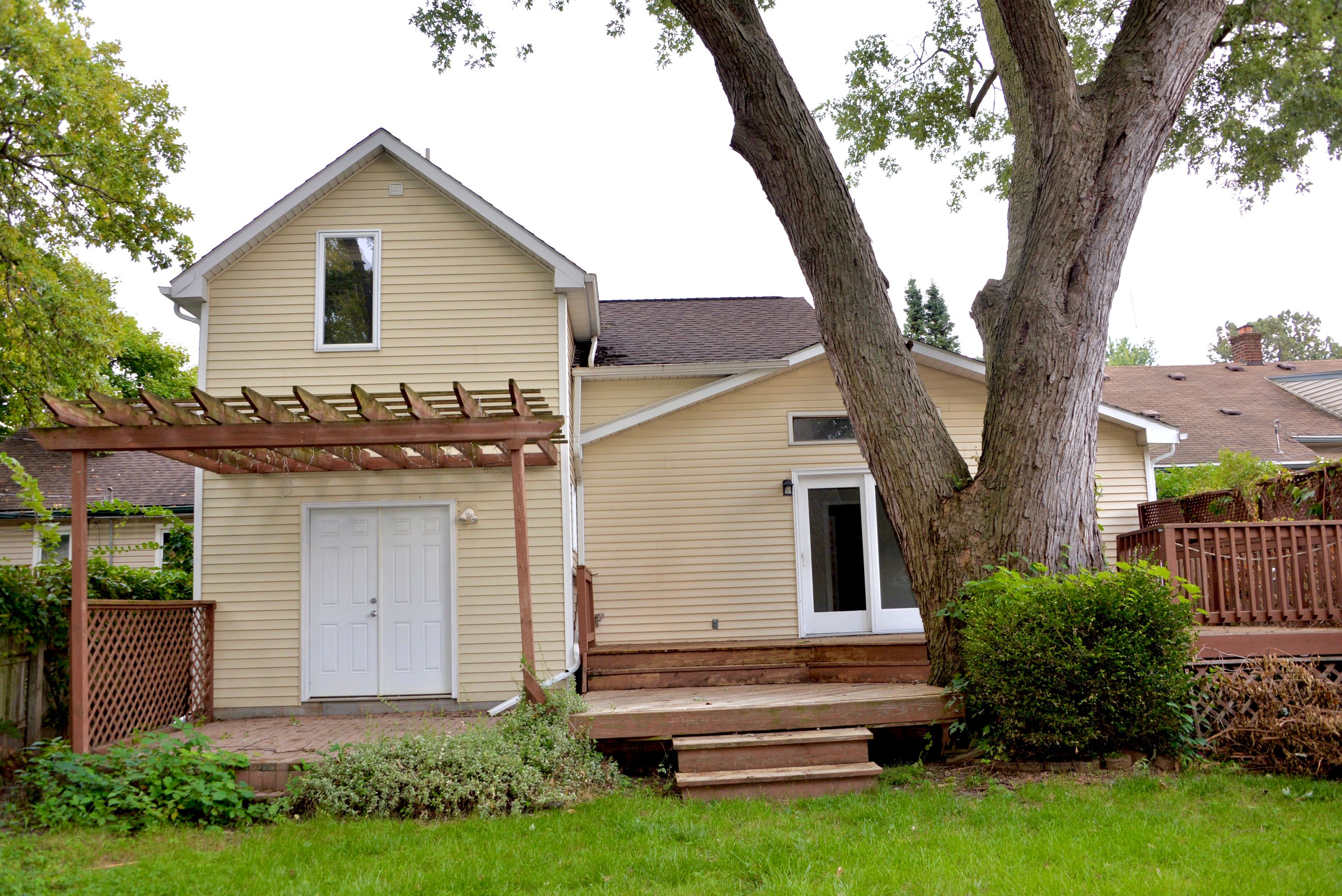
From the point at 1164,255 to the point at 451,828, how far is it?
5450 cm

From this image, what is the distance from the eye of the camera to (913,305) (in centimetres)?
2917

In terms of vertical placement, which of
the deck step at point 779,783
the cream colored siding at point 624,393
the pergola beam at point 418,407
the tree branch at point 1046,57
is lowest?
the deck step at point 779,783

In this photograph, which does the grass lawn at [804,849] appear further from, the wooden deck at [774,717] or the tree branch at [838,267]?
the tree branch at [838,267]

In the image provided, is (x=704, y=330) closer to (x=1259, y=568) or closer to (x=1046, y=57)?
(x=1046, y=57)

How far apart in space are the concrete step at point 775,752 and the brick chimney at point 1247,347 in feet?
66.7

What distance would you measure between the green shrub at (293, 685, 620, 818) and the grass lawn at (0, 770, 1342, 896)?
225 mm

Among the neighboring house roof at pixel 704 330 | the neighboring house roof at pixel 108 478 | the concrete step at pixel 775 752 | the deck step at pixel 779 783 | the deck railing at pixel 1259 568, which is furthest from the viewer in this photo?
the neighboring house roof at pixel 108 478

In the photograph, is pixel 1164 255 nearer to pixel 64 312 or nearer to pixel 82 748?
pixel 64 312

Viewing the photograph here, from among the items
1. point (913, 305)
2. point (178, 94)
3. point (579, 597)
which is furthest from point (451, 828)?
point (913, 305)

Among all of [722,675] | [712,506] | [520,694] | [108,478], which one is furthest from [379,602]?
[108,478]

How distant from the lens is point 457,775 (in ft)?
20.2

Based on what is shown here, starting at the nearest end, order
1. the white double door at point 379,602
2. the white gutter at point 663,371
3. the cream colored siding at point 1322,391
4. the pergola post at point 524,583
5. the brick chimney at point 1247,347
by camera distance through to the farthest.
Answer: the pergola post at point 524,583, the white double door at point 379,602, the white gutter at point 663,371, the cream colored siding at point 1322,391, the brick chimney at point 1247,347

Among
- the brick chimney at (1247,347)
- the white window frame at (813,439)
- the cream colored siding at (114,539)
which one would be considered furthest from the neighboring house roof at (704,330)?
the brick chimney at (1247,347)

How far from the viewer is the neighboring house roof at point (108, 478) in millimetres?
16109
